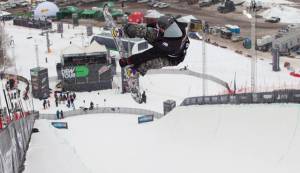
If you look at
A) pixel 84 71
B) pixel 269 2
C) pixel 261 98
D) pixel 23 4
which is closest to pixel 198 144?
pixel 261 98

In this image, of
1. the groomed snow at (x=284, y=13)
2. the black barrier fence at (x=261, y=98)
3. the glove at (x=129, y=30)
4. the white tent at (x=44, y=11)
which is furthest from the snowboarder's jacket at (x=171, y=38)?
the white tent at (x=44, y=11)

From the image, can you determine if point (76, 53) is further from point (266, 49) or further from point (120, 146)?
point (266, 49)

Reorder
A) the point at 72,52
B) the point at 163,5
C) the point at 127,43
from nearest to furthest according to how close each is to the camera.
Answer: the point at 72,52 → the point at 127,43 → the point at 163,5

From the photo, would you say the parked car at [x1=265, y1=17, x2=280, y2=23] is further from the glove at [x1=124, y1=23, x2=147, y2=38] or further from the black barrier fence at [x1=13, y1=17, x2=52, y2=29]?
the glove at [x1=124, y1=23, x2=147, y2=38]

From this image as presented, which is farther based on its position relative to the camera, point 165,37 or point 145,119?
point 145,119

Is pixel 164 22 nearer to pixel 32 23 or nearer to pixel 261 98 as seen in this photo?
pixel 261 98

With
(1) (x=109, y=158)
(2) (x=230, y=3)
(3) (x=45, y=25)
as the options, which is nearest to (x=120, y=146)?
(1) (x=109, y=158)

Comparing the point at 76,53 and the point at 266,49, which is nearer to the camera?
the point at 76,53

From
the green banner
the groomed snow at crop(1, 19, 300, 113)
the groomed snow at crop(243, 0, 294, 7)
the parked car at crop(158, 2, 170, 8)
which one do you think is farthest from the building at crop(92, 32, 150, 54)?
the groomed snow at crop(243, 0, 294, 7)
